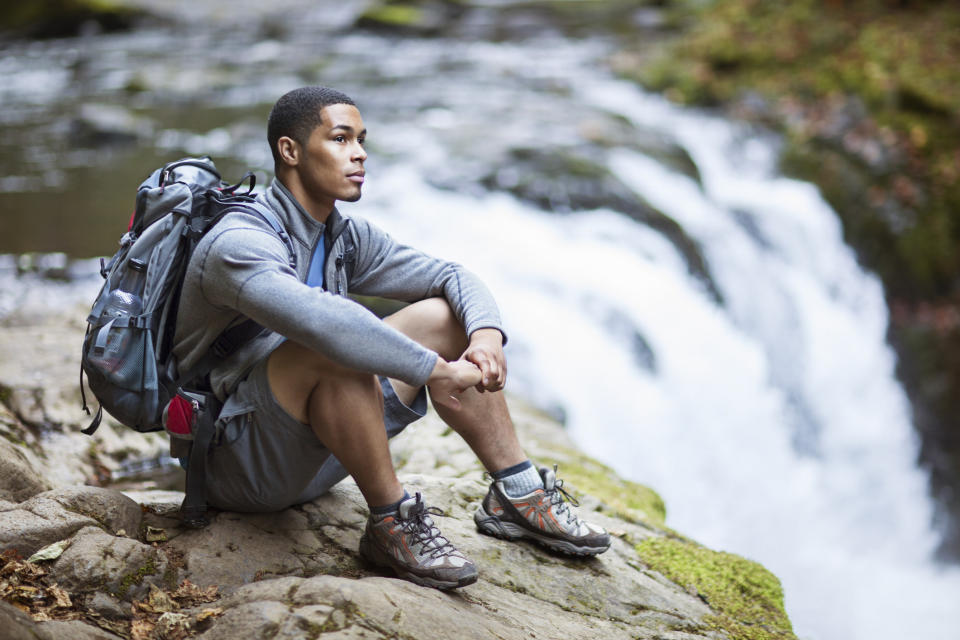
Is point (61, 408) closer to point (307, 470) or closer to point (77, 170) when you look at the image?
point (307, 470)

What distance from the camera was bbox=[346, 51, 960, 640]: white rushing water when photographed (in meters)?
5.95

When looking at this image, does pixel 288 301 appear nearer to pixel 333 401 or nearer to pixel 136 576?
pixel 333 401

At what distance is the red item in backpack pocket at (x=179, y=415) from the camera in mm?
2709

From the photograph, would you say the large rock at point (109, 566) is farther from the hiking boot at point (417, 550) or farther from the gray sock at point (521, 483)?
the gray sock at point (521, 483)

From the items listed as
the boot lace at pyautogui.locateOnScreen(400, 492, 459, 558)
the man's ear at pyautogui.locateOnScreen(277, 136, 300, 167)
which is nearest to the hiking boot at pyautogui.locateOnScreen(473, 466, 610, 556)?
the boot lace at pyautogui.locateOnScreen(400, 492, 459, 558)

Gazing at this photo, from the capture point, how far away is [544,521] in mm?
3252

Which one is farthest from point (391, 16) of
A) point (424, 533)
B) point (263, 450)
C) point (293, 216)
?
point (424, 533)

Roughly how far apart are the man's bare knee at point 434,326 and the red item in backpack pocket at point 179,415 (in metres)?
0.72

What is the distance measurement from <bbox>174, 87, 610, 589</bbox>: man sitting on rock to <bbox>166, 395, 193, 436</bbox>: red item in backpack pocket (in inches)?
3.8

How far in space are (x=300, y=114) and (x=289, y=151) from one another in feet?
0.41

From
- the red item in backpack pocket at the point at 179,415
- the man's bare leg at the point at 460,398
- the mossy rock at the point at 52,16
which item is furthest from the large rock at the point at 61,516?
the mossy rock at the point at 52,16

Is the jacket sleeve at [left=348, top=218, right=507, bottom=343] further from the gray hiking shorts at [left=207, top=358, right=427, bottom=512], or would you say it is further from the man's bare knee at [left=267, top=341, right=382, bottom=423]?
the man's bare knee at [left=267, top=341, right=382, bottom=423]

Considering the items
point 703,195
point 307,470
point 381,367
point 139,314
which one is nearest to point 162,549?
point 307,470

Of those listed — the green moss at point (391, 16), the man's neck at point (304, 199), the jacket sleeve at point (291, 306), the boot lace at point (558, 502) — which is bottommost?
the boot lace at point (558, 502)
